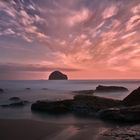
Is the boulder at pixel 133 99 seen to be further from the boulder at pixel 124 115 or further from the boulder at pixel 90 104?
the boulder at pixel 124 115

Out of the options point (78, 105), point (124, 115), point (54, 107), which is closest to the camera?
point (124, 115)

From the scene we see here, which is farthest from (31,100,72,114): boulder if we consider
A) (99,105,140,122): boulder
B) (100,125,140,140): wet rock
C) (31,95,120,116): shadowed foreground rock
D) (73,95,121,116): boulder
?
(100,125,140,140): wet rock

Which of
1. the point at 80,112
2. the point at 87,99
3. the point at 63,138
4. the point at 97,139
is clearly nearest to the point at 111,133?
the point at 97,139

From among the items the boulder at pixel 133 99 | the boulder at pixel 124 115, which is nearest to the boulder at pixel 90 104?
the boulder at pixel 133 99

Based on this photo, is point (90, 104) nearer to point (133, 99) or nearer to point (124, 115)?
point (133, 99)

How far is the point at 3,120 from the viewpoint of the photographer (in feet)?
81.3

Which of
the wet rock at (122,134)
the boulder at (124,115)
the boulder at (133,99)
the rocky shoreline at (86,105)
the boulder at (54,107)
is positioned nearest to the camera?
the wet rock at (122,134)

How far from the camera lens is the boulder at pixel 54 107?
100ft

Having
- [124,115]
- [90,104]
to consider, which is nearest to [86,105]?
[90,104]

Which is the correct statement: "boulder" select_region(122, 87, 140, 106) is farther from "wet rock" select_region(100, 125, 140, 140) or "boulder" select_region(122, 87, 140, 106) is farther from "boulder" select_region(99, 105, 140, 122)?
"wet rock" select_region(100, 125, 140, 140)

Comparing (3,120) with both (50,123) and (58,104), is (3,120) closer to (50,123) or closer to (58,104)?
(50,123)

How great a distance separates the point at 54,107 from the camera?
3084cm

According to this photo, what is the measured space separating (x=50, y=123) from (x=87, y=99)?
1019 cm

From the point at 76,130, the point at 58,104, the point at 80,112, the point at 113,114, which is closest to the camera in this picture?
the point at 76,130
